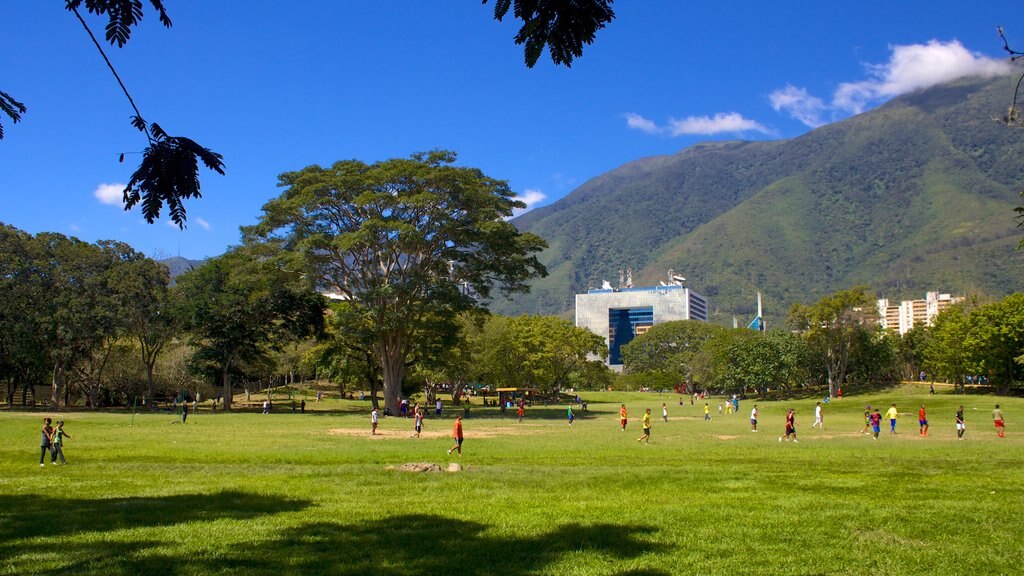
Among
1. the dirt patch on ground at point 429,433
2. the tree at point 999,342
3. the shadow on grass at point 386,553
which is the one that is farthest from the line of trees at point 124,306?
the tree at point 999,342

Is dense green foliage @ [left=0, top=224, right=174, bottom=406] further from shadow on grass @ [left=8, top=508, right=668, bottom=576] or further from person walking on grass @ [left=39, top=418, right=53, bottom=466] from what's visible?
shadow on grass @ [left=8, top=508, right=668, bottom=576]

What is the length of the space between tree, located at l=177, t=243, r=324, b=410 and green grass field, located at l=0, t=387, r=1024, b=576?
109 feet

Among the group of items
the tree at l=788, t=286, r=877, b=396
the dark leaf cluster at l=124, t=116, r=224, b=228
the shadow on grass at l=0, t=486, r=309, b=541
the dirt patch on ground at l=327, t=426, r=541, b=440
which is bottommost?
the dirt patch on ground at l=327, t=426, r=541, b=440

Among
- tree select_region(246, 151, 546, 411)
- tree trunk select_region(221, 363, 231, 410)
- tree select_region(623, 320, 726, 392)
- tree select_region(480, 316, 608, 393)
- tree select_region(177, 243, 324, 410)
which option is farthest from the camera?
tree select_region(623, 320, 726, 392)

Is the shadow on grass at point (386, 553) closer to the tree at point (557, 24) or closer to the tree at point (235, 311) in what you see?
the tree at point (557, 24)

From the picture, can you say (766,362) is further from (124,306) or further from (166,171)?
(166,171)

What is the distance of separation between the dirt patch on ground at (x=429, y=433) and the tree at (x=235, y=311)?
19941 millimetres

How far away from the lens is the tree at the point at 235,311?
2313 inches

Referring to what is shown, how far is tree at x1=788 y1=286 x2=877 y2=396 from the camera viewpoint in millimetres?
83062

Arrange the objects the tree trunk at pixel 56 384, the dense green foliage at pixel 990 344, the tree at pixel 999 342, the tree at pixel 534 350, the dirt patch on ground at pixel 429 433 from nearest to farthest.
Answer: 1. the dirt patch on ground at pixel 429 433
2. the tree trunk at pixel 56 384
3. the tree at pixel 999 342
4. the dense green foliage at pixel 990 344
5. the tree at pixel 534 350

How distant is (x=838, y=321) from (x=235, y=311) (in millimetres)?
63425

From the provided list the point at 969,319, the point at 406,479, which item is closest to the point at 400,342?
the point at 406,479

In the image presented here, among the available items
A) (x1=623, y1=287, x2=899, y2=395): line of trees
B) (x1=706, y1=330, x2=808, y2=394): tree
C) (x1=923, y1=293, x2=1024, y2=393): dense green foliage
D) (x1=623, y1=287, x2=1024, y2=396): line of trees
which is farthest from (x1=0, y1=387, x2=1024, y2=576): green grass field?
(x1=706, y1=330, x2=808, y2=394): tree

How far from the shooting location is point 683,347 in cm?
14712
